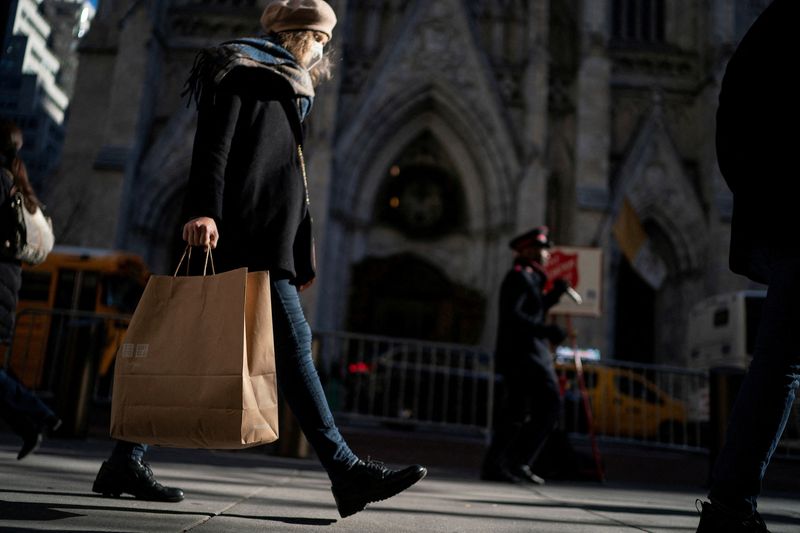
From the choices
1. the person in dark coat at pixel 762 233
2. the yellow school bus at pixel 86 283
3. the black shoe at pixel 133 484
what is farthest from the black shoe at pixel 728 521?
the yellow school bus at pixel 86 283

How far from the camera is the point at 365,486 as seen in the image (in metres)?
2.84

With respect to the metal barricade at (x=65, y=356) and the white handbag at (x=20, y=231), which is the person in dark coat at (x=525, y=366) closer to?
the white handbag at (x=20, y=231)

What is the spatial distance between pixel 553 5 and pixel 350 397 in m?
12.9

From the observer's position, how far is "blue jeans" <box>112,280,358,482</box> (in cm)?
294

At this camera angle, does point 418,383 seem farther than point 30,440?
Yes

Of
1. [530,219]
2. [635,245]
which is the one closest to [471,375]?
[635,245]

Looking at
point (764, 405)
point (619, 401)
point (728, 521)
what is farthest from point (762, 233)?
point (619, 401)

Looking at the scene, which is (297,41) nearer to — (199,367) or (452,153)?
(199,367)

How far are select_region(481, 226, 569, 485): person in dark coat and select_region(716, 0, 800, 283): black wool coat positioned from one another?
3273 mm

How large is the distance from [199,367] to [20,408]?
289 cm

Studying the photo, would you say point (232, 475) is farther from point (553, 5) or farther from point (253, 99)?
point (553, 5)

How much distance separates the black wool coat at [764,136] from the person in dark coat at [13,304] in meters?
3.96

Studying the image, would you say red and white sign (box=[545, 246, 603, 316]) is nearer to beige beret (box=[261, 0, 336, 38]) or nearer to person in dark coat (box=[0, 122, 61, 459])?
person in dark coat (box=[0, 122, 61, 459])

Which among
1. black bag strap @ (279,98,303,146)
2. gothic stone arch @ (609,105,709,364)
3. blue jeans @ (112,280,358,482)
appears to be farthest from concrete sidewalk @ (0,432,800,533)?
gothic stone arch @ (609,105,709,364)
